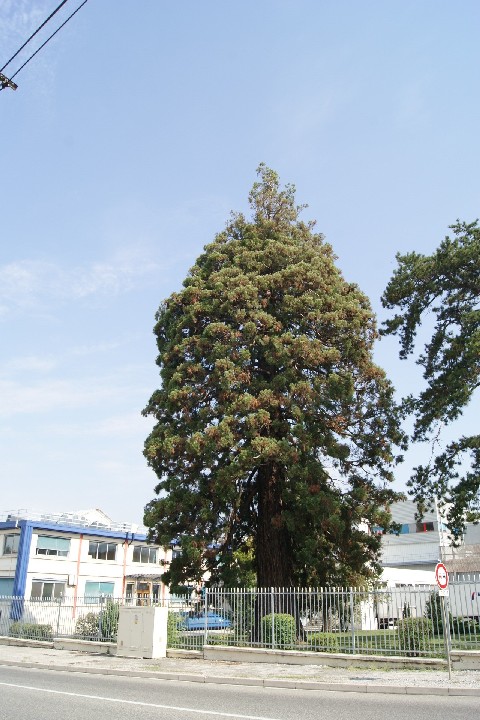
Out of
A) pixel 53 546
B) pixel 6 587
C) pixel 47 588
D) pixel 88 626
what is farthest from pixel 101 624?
pixel 6 587

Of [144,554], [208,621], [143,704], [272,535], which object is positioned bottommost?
[143,704]

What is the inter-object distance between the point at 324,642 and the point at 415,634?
2.67 metres

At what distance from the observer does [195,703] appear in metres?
10.5

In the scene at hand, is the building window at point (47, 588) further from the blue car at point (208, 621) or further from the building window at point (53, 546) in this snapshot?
the blue car at point (208, 621)

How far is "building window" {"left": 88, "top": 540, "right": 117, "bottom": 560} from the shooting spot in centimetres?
4075

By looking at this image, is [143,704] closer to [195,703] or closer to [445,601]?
[195,703]

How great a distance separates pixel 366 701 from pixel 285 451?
11044 mm

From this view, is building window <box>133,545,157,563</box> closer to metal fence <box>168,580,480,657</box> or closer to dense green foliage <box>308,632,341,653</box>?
metal fence <box>168,580,480,657</box>

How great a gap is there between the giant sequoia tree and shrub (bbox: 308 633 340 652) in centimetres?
447

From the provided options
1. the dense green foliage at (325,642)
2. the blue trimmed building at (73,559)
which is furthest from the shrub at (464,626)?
the blue trimmed building at (73,559)

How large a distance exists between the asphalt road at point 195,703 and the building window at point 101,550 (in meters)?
27.8

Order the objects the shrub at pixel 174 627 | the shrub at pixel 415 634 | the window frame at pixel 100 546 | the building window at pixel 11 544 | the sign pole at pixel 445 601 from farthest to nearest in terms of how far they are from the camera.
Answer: the window frame at pixel 100 546, the building window at pixel 11 544, the shrub at pixel 174 627, the shrub at pixel 415 634, the sign pole at pixel 445 601

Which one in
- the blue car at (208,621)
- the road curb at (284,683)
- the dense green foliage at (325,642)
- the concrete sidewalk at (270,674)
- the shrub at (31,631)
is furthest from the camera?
the shrub at (31,631)

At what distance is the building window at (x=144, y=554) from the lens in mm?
44031
